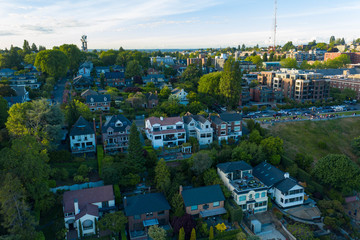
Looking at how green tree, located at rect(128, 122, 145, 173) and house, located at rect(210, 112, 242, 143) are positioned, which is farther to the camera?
house, located at rect(210, 112, 242, 143)

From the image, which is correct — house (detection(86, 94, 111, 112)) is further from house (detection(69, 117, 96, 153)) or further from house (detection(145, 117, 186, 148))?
house (detection(145, 117, 186, 148))

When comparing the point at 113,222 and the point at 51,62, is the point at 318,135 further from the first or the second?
the point at 51,62

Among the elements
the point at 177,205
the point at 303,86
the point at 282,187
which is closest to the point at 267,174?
the point at 282,187

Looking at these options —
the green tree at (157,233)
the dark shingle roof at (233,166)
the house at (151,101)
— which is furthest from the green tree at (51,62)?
the green tree at (157,233)

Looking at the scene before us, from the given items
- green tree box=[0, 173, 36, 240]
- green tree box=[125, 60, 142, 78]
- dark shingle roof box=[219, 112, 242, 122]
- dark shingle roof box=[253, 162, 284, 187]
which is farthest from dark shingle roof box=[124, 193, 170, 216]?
green tree box=[125, 60, 142, 78]

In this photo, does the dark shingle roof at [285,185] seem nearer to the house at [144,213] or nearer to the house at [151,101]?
the house at [144,213]

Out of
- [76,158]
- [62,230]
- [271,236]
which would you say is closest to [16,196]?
[62,230]
